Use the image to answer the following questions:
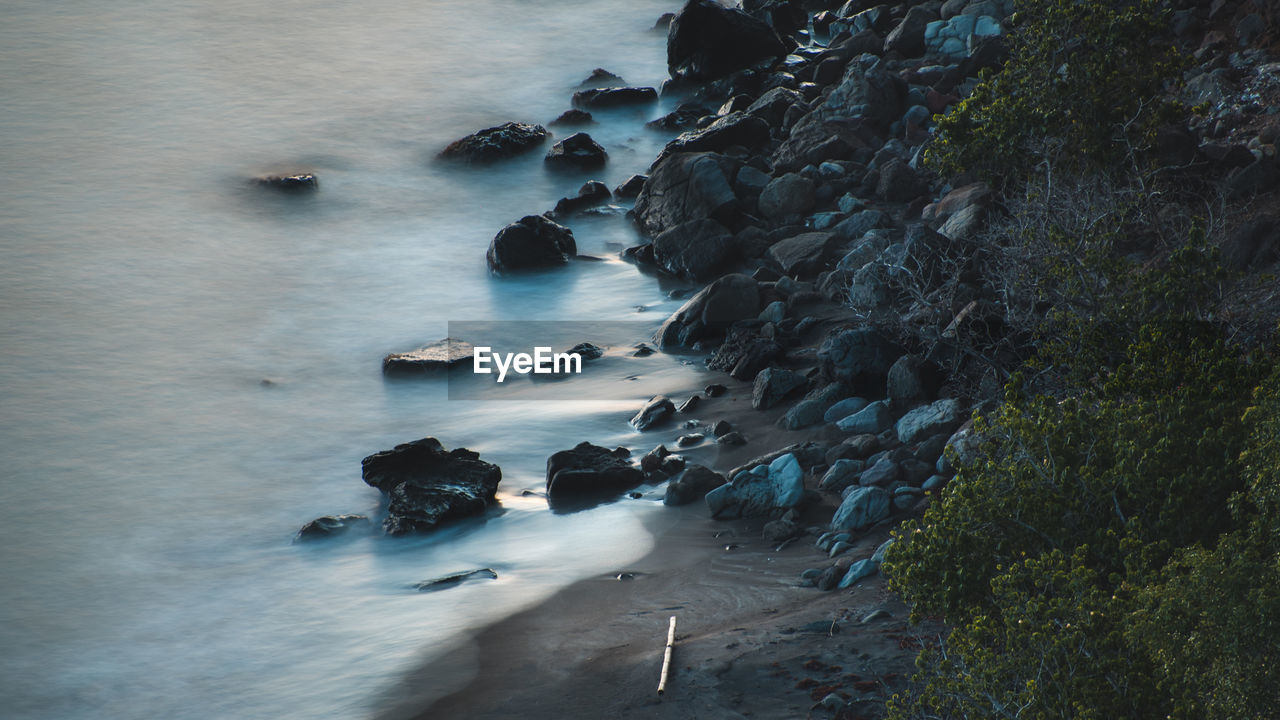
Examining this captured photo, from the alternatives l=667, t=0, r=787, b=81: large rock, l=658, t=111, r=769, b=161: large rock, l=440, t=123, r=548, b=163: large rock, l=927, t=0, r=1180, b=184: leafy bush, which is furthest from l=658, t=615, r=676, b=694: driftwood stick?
l=667, t=0, r=787, b=81: large rock

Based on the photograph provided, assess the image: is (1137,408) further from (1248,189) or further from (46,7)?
(46,7)

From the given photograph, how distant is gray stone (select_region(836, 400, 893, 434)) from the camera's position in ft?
36.4

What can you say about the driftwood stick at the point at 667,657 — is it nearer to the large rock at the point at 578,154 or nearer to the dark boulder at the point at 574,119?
the large rock at the point at 578,154

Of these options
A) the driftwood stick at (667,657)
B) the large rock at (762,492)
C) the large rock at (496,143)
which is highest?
the large rock at (496,143)

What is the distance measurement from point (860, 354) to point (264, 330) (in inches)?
417

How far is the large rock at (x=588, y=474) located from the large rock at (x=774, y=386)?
1726 mm

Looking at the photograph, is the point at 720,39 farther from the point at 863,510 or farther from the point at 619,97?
the point at 863,510

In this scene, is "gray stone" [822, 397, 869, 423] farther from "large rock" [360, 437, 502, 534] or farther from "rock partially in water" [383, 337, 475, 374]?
"rock partially in water" [383, 337, 475, 374]

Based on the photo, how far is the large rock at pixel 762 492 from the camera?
1005 cm

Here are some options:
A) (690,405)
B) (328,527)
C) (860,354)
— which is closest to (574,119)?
(690,405)

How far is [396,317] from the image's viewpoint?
1825 centimetres

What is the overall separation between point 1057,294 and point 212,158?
21.9 m

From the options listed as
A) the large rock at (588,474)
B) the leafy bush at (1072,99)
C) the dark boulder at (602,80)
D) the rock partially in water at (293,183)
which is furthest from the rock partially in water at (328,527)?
the dark boulder at (602,80)

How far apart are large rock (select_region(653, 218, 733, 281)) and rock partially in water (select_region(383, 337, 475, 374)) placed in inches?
140
